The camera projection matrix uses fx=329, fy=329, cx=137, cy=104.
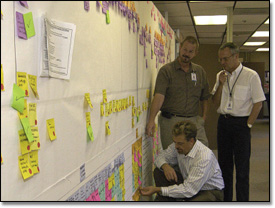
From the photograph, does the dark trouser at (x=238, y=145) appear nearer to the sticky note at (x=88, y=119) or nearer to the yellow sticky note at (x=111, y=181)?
the yellow sticky note at (x=111, y=181)

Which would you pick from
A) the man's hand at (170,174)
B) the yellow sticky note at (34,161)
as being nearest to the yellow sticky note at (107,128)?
the yellow sticky note at (34,161)

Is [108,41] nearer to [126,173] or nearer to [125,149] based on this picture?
[125,149]

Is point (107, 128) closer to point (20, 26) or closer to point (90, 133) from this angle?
point (90, 133)

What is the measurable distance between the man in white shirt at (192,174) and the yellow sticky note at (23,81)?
141cm

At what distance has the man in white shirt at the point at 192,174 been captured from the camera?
211 centimetres

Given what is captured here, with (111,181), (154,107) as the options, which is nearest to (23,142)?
(111,181)

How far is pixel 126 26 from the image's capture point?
1.94m

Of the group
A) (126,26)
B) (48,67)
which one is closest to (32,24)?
(48,67)

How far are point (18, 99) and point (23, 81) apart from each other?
0.18ft

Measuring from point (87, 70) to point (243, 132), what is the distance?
1.84 meters

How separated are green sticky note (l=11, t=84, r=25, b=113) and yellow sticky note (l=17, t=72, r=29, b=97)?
1 centimetres

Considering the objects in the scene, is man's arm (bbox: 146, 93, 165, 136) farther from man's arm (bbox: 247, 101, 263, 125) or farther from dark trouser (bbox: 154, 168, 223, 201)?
man's arm (bbox: 247, 101, 263, 125)

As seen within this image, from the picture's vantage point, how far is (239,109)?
279cm

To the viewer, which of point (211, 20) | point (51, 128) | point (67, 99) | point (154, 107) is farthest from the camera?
point (211, 20)
